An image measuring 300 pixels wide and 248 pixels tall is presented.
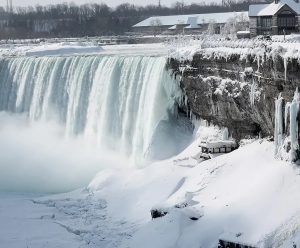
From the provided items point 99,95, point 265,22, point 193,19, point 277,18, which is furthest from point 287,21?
point 193,19

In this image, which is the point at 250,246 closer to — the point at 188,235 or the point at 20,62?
the point at 188,235

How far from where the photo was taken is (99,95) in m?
32.8

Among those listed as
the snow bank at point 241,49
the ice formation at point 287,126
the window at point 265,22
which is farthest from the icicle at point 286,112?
the window at point 265,22

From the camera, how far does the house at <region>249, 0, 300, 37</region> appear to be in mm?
44250

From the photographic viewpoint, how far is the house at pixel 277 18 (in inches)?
1742

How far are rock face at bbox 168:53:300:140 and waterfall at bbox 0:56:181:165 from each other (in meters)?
1.36

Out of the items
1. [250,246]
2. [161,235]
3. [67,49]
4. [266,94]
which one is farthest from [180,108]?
[67,49]

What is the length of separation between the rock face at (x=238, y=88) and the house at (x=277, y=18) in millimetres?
15832

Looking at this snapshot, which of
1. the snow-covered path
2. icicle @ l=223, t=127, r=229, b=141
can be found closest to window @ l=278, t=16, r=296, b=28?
icicle @ l=223, t=127, r=229, b=141

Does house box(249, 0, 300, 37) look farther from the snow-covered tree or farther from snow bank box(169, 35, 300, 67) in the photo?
the snow-covered tree

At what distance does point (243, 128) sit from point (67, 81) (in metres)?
12.6

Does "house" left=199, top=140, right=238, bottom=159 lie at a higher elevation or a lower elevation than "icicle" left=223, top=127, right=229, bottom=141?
lower

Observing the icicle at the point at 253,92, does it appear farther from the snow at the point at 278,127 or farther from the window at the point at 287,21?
the window at the point at 287,21

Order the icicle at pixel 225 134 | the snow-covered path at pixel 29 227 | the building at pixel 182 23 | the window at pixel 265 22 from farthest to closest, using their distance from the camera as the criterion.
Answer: the building at pixel 182 23
the window at pixel 265 22
the icicle at pixel 225 134
the snow-covered path at pixel 29 227
